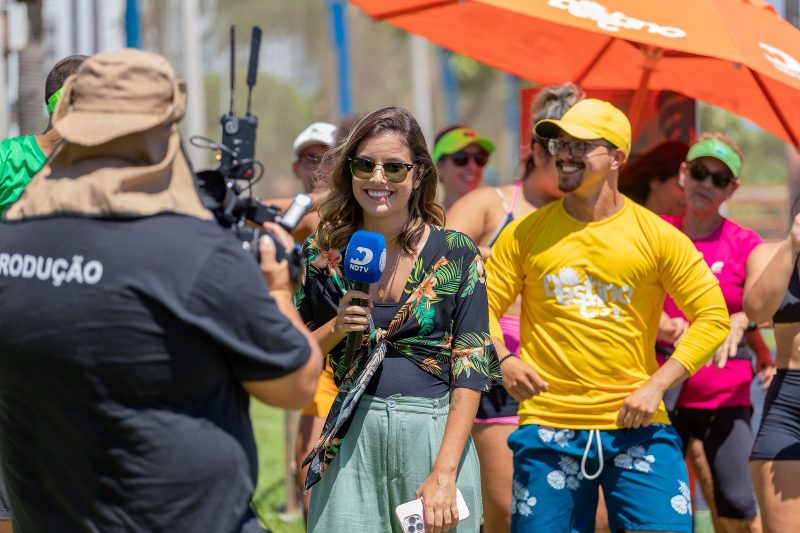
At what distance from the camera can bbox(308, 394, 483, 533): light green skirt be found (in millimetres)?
4301

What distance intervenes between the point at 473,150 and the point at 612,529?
3.26 m

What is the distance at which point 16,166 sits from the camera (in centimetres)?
480

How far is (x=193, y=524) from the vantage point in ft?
10.2

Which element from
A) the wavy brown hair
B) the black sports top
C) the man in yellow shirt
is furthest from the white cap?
the black sports top

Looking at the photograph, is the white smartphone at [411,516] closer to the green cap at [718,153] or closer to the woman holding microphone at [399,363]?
the woman holding microphone at [399,363]

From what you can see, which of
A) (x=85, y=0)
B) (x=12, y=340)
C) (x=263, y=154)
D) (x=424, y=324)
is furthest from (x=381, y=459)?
(x=263, y=154)

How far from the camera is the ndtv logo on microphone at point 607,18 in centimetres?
575

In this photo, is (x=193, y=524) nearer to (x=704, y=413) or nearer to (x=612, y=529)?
(x=612, y=529)

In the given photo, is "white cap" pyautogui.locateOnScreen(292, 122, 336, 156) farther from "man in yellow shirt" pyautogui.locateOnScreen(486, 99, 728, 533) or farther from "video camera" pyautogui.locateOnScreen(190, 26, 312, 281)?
"video camera" pyautogui.locateOnScreen(190, 26, 312, 281)

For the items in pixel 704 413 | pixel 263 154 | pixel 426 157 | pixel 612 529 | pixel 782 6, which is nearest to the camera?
pixel 426 157

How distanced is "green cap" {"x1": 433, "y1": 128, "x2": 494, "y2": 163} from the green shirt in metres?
3.55

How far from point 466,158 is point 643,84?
48.5 inches

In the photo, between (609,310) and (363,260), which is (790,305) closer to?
(609,310)

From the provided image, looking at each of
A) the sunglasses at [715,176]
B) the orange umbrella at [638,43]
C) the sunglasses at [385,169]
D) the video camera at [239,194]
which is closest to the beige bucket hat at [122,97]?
the video camera at [239,194]
